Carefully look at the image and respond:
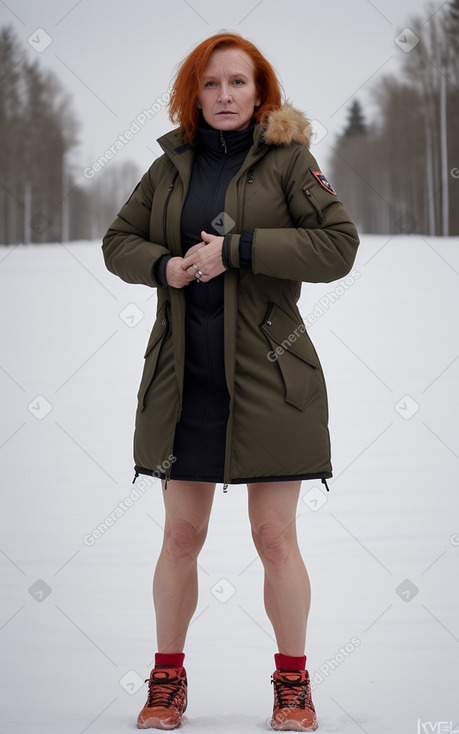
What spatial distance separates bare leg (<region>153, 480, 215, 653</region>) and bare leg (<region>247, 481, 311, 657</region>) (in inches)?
5.5

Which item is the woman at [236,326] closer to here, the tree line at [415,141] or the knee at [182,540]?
the knee at [182,540]

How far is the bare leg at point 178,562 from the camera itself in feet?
7.93

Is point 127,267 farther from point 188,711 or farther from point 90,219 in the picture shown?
point 90,219

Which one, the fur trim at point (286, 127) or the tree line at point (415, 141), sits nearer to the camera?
the fur trim at point (286, 127)

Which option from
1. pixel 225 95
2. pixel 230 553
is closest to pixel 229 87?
pixel 225 95

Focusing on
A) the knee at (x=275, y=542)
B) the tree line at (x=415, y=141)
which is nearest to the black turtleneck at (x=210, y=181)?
the knee at (x=275, y=542)

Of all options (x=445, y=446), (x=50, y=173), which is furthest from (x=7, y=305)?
(x=50, y=173)

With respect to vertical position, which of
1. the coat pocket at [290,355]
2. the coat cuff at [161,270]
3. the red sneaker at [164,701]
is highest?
the coat cuff at [161,270]

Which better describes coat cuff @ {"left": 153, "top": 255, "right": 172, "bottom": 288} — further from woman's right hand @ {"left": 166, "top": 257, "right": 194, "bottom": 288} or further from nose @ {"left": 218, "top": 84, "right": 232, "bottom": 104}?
nose @ {"left": 218, "top": 84, "right": 232, "bottom": 104}

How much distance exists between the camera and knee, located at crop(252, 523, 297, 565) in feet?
7.74

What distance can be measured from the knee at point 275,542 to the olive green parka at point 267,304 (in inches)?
6.0

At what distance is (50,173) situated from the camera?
77.8 ft

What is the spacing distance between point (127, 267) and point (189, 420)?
1.38 ft

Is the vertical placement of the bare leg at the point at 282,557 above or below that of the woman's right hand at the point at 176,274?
below
